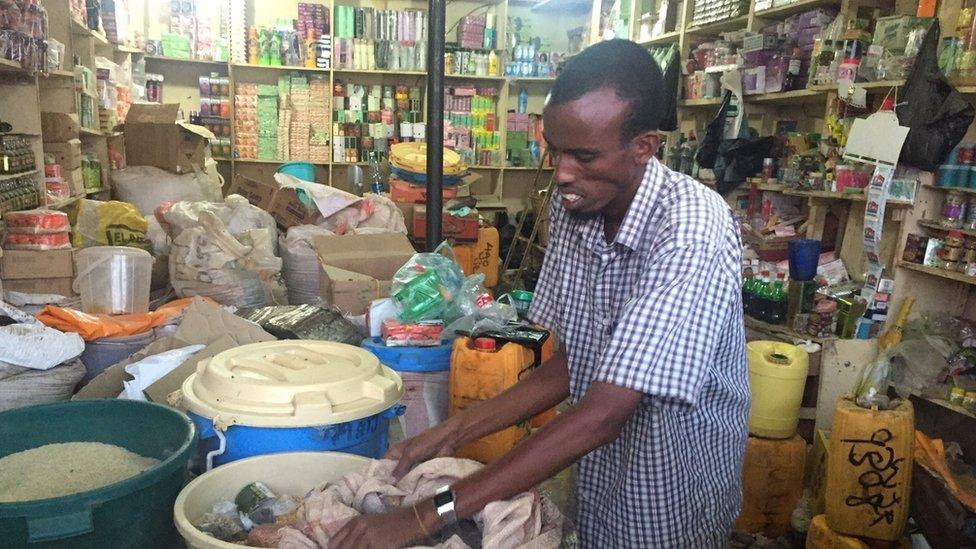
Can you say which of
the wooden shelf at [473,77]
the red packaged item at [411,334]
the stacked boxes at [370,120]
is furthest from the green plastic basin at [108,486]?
the wooden shelf at [473,77]

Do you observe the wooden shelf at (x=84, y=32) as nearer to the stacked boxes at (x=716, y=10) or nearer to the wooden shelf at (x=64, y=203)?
the wooden shelf at (x=64, y=203)

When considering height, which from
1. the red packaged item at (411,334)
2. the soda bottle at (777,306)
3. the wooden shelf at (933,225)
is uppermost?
the wooden shelf at (933,225)

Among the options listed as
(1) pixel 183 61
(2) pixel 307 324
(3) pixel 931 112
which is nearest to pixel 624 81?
(2) pixel 307 324

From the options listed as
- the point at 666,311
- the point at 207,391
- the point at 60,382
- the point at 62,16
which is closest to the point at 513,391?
the point at 666,311

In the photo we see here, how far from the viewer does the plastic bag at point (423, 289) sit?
244 centimetres

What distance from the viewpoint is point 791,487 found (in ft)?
8.69

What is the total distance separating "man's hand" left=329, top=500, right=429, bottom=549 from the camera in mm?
947

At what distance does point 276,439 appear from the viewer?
52.8 inches

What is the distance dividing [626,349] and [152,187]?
425cm

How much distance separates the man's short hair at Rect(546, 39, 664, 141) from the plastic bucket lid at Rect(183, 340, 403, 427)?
0.69 metres

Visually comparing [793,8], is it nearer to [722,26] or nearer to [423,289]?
[722,26]

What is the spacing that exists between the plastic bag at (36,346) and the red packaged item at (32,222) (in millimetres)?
837

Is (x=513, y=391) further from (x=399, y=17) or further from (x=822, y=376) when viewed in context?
(x=399, y=17)

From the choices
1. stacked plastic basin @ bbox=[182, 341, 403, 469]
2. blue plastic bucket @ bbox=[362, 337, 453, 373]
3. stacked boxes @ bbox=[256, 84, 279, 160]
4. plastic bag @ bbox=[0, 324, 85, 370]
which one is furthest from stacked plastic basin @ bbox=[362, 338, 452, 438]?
stacked boxes @ bbox=[256, 84, 279, 160]
